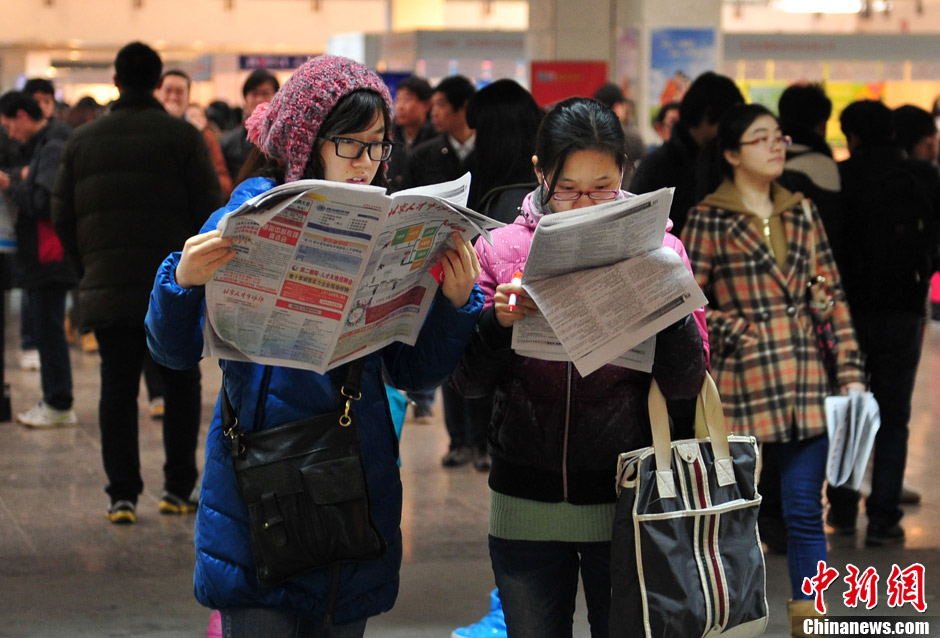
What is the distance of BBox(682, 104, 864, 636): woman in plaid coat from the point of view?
13.8 feet

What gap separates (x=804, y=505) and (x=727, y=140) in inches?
50.6

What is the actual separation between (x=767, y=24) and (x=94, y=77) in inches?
628

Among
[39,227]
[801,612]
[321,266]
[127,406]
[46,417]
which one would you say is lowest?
[46,417]

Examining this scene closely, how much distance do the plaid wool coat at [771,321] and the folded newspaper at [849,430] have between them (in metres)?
0.05

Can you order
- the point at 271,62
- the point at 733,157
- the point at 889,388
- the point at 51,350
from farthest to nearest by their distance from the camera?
1. the point at 271,62
2. the point at 51,350
3. the point at 889,388
4. the point at 733,157

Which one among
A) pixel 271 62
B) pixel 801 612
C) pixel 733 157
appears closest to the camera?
pixel 801 612

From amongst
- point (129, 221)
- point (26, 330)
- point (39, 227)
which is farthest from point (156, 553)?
point (26, 330)

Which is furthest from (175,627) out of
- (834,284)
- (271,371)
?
(834,284)

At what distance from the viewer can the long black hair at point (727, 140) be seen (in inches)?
171

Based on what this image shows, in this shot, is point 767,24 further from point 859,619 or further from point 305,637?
point 305,637

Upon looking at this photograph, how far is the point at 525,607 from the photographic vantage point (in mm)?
2820

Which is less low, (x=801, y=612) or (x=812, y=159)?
(x=812, y=159)

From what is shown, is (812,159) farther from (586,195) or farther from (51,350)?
(51,350)

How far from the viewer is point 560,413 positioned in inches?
110
